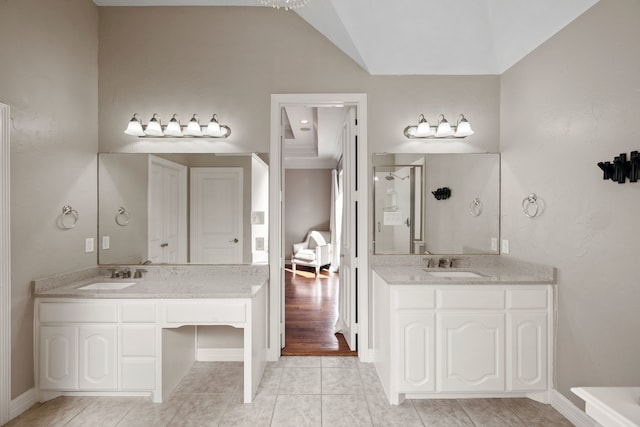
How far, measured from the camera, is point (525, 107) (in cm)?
255

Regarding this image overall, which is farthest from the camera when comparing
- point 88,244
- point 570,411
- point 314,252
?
point 314,252

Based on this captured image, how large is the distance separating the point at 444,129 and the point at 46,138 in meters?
2.92

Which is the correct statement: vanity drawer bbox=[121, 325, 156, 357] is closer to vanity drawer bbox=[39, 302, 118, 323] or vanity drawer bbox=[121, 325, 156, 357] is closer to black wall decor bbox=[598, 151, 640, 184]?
vanity drawer bbox=[39, 302, 118, 323]

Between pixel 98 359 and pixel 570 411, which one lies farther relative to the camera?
pixel 98 359

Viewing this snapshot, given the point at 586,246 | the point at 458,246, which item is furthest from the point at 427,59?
the point at 586,246

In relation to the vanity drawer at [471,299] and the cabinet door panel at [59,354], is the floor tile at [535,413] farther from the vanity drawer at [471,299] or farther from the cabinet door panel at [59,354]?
A: the cabinet door panel at [59,354]

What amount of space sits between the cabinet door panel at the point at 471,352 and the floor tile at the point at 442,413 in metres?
0.12

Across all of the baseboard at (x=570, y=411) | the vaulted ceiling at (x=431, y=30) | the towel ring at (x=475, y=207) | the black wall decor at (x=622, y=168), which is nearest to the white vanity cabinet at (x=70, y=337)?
the vaulted ceiling at (x=431, y=30)

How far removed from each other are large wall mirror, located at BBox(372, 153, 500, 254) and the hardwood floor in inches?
41.8

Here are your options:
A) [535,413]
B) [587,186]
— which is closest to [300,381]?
[535,413]

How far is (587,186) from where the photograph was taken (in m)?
2.02

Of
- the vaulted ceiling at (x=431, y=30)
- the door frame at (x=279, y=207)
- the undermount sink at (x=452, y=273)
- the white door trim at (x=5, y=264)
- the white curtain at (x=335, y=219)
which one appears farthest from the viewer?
the white curtain at (x=335, y=219)

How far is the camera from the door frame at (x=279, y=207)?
285 centimetres

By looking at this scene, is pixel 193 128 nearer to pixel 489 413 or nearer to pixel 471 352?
pixel 471 352
